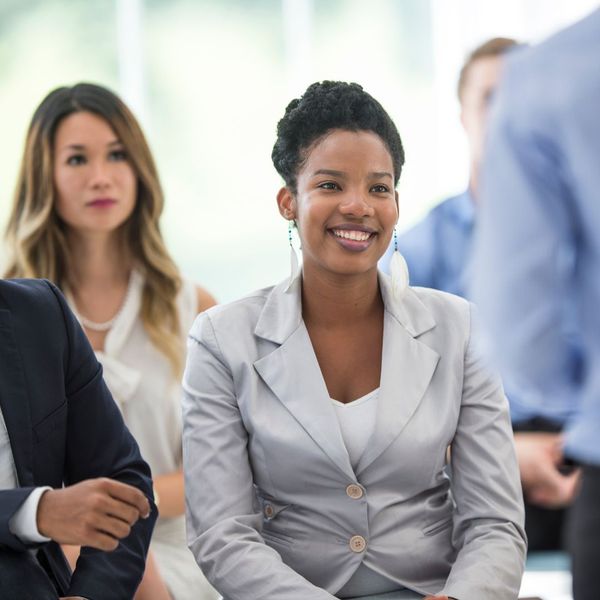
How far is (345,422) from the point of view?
237 cm

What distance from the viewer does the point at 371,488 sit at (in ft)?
7.70

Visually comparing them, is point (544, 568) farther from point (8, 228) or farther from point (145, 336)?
point (8, 228)

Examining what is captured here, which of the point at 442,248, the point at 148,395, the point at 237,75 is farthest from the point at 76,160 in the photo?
the point at 237,75

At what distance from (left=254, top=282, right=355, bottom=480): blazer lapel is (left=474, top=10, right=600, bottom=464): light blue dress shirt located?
106 cm

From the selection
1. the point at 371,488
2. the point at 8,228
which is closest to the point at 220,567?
the point at 371,488

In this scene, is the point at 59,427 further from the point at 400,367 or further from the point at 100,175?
the point at 100,175

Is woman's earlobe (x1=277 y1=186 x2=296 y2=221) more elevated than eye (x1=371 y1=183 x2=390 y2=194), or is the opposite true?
eye (x1=371 y1=183 x2=390 y2=194)

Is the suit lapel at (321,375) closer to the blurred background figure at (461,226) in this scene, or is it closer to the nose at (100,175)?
the nose at (100,175)

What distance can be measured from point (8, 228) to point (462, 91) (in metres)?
1.53

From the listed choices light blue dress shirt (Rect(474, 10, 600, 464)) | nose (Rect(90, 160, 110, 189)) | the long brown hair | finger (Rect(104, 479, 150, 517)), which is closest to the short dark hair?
the long brown hair

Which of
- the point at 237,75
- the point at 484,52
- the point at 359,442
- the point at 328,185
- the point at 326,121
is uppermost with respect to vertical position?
the point at 237,75

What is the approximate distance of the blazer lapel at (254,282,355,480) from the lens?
231 cm

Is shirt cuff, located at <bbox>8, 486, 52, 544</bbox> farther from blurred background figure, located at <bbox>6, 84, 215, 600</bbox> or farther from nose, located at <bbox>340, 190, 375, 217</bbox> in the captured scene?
blurred background figure, located at <bbox>6, 84, 215, 600</bbox>

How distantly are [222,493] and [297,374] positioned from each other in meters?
0.29
